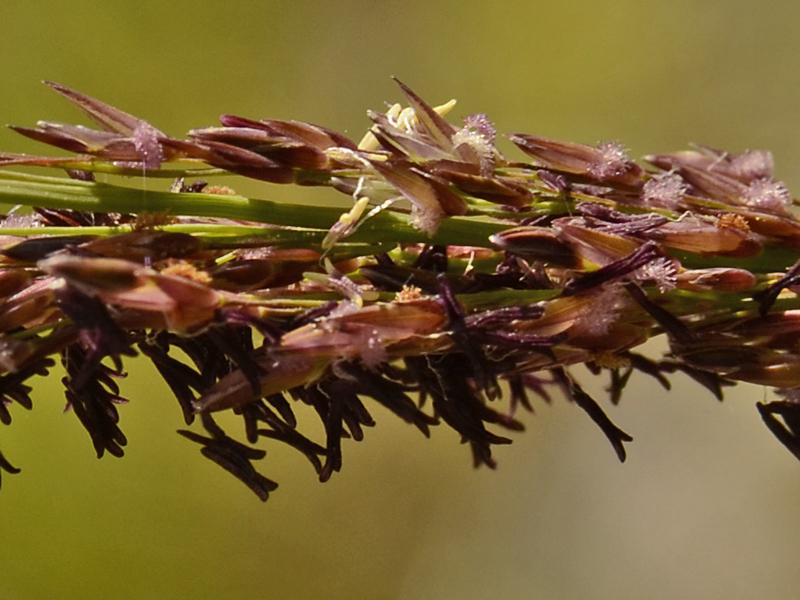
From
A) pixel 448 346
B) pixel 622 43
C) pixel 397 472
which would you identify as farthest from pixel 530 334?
pixel 622 43

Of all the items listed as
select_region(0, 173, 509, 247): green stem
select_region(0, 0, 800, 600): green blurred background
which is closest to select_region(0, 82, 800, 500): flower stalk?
select_region(0, 173, 509, 247): green stem

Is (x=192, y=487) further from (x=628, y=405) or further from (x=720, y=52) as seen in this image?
(x=720, y=52)

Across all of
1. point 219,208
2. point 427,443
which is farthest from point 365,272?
point 427,443

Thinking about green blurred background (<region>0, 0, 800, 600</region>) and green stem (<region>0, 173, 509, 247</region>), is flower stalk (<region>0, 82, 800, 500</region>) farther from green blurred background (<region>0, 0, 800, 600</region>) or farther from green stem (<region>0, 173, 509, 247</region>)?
green blurred background (<region>0, 0, 800, 600</region>)

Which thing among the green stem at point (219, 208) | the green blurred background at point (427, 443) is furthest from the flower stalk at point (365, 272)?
the green blurred background at point (427, 443)

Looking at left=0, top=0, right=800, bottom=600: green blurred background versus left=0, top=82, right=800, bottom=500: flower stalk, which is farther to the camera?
left=0, top=0, right=800, bottom=600: green blurred background
